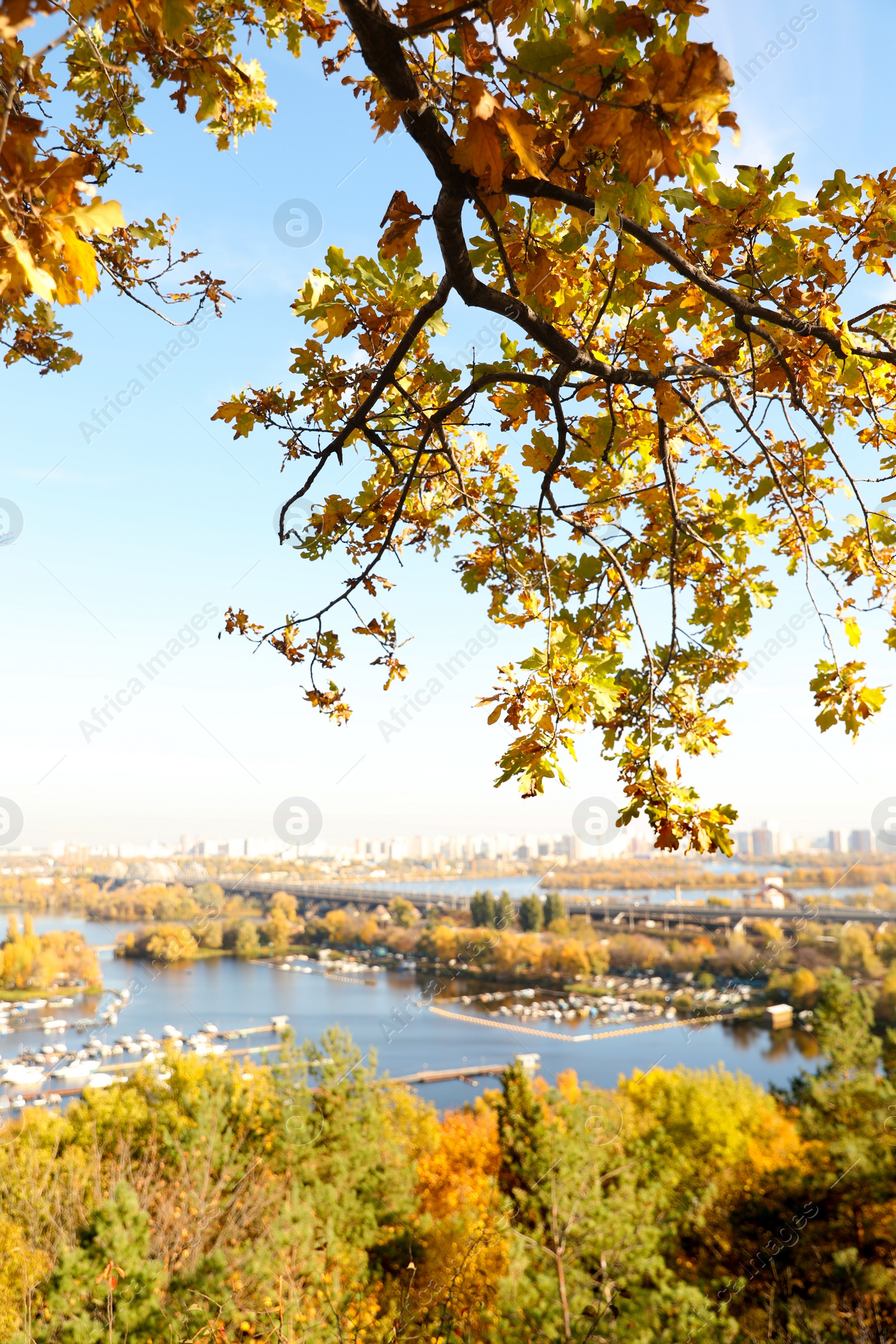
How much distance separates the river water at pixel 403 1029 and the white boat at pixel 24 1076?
5.25m

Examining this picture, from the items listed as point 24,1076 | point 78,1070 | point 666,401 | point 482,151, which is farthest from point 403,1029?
point 482,151

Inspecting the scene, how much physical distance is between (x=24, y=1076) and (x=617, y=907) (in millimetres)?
38532

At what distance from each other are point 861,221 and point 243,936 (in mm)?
54061

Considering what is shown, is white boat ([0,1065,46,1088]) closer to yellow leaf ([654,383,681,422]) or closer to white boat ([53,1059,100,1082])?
white boat ([53,1059,100,1082])

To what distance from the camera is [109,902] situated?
47.2 meters

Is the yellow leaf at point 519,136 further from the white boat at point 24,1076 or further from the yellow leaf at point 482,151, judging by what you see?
the white boat at point 24,1076

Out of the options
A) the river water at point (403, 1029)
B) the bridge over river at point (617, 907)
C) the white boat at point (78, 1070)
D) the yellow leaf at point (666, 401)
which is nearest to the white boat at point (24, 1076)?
the white boat at point (78, 1070)

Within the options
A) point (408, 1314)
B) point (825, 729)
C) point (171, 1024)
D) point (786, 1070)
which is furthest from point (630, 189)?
point (171, 1024)

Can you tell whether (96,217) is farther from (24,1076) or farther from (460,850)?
(460,850)

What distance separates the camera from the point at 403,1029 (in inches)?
1651

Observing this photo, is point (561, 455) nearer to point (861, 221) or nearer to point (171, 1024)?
point (861, 221)

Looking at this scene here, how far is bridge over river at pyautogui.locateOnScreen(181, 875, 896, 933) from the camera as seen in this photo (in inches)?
1783

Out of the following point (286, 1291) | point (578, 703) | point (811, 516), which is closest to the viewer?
point (578, 703)

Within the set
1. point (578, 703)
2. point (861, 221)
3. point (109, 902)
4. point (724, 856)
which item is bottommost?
point (109, 902)
